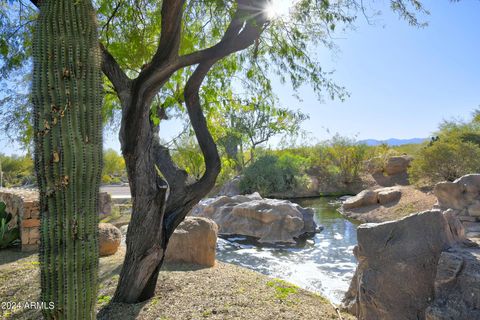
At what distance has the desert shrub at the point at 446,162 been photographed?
1313 cm

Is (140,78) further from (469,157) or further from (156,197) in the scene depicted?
(469,157)

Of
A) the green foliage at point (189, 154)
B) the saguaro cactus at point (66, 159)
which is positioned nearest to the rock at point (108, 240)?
the green foliage at point (189, 154)

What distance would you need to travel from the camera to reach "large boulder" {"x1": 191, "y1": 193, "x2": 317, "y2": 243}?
381 inches

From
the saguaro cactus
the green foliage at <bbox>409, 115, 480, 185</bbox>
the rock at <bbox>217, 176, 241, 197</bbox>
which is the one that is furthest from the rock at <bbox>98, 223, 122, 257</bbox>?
the green foliage at <bbox>409, 115, 480, 185</bbox>

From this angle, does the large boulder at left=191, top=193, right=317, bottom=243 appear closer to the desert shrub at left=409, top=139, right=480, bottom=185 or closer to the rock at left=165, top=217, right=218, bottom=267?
the rock at left=165, top=217, right=218, bottom=267

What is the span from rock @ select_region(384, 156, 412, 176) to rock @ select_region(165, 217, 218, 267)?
58.3ft

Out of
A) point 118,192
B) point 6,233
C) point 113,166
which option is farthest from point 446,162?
point 113,166

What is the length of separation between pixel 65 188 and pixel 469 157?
1521 cm

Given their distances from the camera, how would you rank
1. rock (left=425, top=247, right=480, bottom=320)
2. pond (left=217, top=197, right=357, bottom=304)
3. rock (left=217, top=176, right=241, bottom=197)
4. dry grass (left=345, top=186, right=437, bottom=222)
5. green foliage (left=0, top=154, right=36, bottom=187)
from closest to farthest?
rock (left=425, top=247, right=480, bottom=320) → pond (left=217, top=197, right=357, bottom=304) → dry grass (left=345, top=186, right=437, bottom=222) → rock (left=217, top=176, right=241, bottom=197) → green foliage (left=0, top=154, right=36, bottom=187)

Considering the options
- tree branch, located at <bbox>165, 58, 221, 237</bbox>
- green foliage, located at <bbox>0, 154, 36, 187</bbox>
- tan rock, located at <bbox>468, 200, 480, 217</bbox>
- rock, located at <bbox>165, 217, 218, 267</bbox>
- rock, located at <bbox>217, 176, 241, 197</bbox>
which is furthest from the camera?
green foliage, located at <bbox>0, 154, 36, 187</bbox>

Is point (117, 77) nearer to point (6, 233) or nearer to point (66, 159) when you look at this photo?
point (66, 159)

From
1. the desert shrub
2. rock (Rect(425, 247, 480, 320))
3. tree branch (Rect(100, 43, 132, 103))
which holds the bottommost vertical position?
rock (Rect(425, 247, 480, 320))

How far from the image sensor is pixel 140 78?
10.5 ft

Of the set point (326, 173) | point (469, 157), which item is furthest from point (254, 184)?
point (469, 157)
